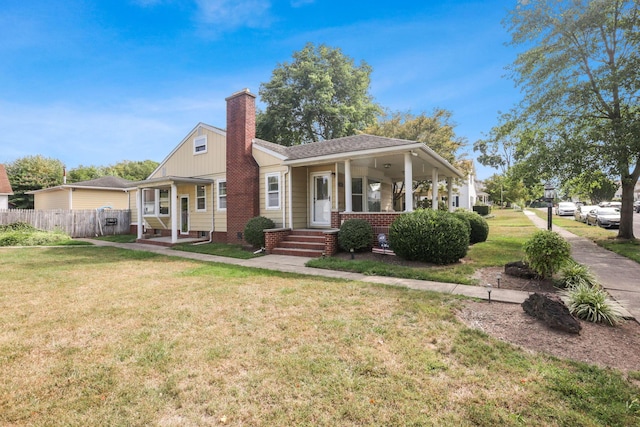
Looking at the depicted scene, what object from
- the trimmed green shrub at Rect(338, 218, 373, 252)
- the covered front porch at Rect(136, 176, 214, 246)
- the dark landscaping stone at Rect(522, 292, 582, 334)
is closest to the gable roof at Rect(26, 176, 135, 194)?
the covered front porch at Rect(136, 176, 214, 246)

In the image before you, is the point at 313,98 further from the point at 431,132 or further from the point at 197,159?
the point at 197,159

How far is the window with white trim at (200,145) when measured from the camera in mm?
14367

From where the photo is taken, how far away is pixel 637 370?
282 centimetres

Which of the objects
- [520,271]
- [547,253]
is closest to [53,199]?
[520,271]

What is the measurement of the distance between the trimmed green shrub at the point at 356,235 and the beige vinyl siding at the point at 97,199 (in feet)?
71.1

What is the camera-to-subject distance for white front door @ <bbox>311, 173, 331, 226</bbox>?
39.6 feet

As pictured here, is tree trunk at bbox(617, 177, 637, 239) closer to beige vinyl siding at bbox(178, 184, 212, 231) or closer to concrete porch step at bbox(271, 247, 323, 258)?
concrete porch step at bbox(271, 247, 323, 258)

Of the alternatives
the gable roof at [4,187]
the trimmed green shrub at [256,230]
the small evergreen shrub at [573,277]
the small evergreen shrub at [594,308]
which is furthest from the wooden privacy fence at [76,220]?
the small evergreen shrub at [594,308]

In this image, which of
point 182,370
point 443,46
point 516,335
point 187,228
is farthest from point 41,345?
point 443,46

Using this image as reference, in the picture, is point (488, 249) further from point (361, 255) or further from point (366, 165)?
point (366, 165)

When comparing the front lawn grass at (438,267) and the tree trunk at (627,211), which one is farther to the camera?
the tree trunk at (627,211)

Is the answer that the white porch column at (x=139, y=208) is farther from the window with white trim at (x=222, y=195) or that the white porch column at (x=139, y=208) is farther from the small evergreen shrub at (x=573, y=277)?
the small evergreen shrub at (x=573, y=277)

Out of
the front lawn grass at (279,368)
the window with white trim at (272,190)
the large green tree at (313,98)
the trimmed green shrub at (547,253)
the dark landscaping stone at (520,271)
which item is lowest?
the front lawn grass at (279,368)

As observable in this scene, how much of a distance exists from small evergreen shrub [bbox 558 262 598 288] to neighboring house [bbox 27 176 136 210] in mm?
22571
